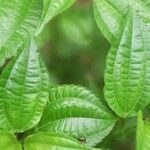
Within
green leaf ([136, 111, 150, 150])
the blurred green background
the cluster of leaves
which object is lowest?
the blurred green background

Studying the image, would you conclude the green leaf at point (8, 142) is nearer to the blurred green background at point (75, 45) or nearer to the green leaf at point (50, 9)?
the green leaf at point (50, 9)

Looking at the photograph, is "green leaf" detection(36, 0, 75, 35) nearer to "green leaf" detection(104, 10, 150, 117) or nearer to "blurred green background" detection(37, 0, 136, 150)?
"green leaf" detection(104, 10, 150, 117)

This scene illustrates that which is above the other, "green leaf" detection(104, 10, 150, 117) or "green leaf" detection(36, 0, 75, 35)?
"green leaf" detection(36, 0, 75, 35)

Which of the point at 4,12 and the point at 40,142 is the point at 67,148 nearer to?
the point at 40,142

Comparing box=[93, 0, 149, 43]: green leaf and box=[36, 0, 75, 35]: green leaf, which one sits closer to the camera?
box=[36, 0, 75, 35]: green leaf

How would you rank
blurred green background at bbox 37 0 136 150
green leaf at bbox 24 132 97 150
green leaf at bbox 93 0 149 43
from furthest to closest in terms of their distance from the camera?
blurred green background at bbox 37 0 136 150, green leaf at bbox 93 0 149 43, green leaf at bbox 24 132 97 150

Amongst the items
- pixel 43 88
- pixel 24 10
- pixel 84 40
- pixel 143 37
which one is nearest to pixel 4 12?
pixel 24 10

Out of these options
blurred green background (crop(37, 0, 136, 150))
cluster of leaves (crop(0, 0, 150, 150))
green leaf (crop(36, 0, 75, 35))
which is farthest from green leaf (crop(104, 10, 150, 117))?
blurred green background (crop(37, 0, 136, 150))

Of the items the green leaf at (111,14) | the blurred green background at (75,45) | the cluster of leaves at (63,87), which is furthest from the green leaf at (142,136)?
the blurred green background at (75,45)
